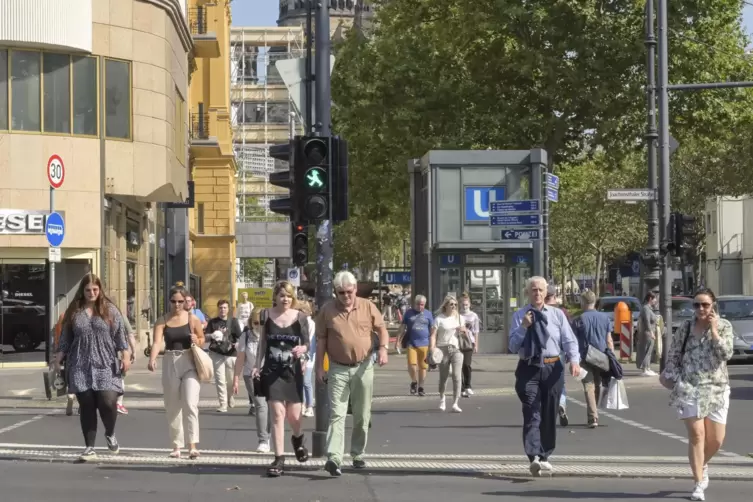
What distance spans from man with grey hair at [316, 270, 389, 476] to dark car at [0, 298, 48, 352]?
798 inches

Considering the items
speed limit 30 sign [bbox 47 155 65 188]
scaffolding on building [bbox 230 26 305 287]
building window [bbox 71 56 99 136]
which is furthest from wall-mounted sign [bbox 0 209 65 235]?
scaffolding on building [bbox 230 26 305 287]

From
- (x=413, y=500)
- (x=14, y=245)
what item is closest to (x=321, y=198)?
(x=413, y=500)

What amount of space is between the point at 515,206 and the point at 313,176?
1632 cm

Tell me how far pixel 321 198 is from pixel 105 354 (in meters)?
2.47

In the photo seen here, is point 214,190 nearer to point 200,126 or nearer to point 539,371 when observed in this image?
point 200,126

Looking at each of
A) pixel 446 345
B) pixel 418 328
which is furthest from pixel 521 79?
pixel 446 345

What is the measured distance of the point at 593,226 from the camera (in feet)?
265

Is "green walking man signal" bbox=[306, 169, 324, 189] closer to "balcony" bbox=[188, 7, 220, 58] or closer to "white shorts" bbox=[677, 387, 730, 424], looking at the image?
"white shorts" bbox=[677, 387, 730, 424]

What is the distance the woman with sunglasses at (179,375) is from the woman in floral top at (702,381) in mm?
4541

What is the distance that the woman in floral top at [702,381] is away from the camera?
1104 cm

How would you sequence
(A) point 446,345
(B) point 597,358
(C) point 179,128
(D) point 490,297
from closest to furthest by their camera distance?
(B) point 597,358 → (A) point 446,345 → (D) point 490,297 → (C) point 179,128

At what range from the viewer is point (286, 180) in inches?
567

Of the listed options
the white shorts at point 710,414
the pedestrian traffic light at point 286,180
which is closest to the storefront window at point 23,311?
the pedestrian traffic light at point 286,180

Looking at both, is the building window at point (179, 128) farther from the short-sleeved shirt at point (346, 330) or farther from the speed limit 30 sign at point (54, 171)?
the short-sleeved shirt at point (346, 330)
